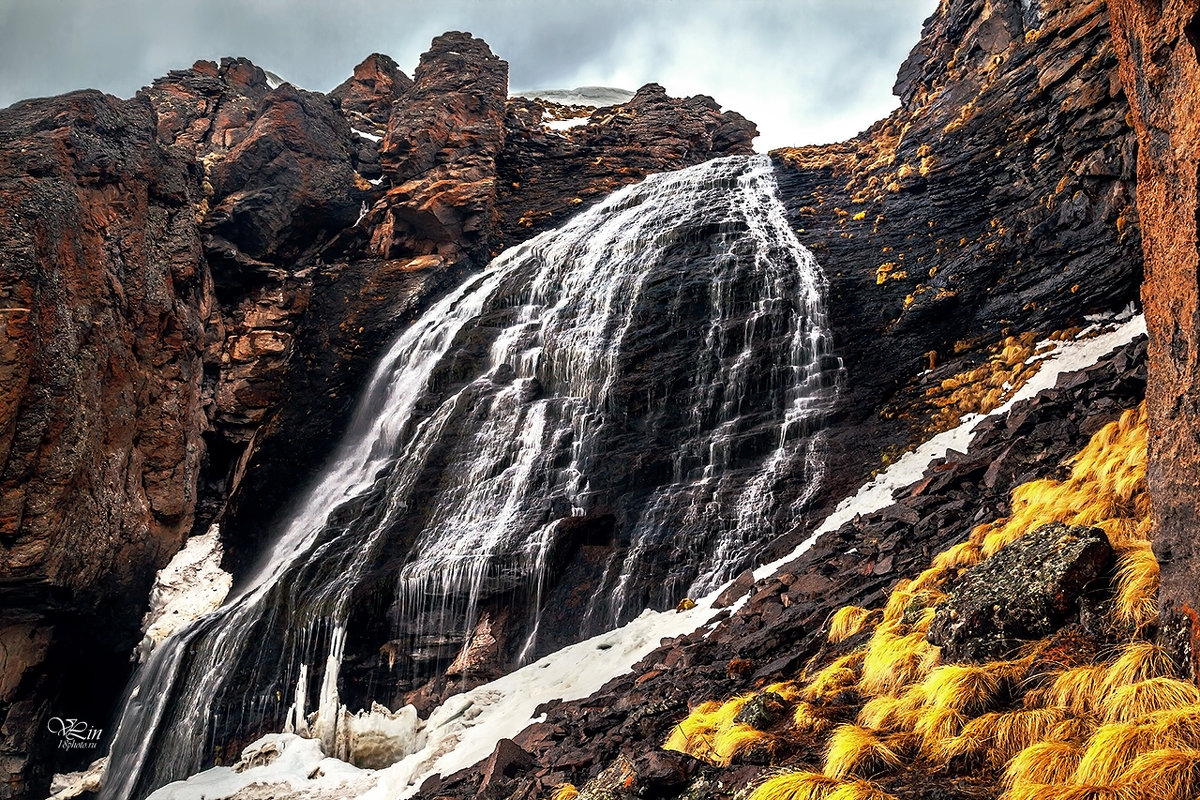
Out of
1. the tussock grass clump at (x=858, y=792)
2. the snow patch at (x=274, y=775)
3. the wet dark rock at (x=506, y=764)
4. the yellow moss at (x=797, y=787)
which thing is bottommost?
the snow patch at (x=274, y=775)

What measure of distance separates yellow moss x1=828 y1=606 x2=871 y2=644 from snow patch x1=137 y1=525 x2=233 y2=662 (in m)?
21.6

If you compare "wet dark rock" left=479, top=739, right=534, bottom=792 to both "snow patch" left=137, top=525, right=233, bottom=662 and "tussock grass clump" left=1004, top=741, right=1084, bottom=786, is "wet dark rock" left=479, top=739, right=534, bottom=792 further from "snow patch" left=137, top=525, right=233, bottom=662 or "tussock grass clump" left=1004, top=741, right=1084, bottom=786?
"snow patch" left=137, top=525, right=233, bottom=662

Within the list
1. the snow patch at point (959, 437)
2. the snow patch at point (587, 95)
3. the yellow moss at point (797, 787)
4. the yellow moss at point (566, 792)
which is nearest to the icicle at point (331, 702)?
the snow patch at point (959, 437)

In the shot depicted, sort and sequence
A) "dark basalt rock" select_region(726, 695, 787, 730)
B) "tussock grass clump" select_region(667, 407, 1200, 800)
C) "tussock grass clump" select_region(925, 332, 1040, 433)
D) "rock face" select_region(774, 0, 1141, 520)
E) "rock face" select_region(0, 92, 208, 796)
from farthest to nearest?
1. "rock face" select_region(0, 92, 208, 796)
2. "rock face" select_region(774, 0, 1141, 520)
3. "tussock grass clump" select_region(925, 332, 1040, 433)
4. "dark basalt rock" select_region(726, 695, 787, 730)
5. "tussock grass clump" select_region(667, 407, 1200, 800)

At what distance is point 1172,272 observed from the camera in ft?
17.5

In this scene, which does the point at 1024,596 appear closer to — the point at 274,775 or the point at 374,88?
the point at 274,775

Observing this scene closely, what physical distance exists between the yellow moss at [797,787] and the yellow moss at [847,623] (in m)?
4.17

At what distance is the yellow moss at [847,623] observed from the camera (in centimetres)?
936

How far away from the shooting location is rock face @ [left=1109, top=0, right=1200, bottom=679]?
502cm

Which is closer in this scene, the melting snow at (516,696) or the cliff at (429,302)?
the cliff at (429,302)

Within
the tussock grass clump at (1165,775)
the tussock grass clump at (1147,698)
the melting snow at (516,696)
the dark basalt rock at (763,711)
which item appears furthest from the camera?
the melting snow at (516,696)

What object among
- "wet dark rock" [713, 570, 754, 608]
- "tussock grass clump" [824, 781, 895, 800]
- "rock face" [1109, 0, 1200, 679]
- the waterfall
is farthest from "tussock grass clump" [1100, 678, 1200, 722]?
the waterfall

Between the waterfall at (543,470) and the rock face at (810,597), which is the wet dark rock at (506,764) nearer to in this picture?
the rock face at (810,597)

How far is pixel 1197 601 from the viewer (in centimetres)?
496
